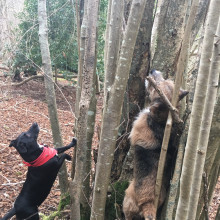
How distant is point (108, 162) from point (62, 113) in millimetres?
8531

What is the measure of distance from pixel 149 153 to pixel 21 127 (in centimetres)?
641

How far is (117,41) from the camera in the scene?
7.89 ft

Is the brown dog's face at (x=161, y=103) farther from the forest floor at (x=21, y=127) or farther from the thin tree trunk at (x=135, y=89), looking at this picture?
the forest floor at (x=21, y=127)

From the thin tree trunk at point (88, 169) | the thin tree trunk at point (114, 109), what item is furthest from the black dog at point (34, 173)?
the thin tree trunk at point (114, 109)

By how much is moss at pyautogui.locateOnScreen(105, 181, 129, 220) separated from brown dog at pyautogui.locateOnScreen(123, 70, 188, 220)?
0.41 metres

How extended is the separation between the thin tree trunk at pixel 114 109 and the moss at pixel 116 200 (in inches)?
30.1

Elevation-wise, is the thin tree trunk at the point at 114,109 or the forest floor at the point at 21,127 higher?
the thin tree trunk at the point at 114,109

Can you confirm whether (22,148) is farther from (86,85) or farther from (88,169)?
(86,85)

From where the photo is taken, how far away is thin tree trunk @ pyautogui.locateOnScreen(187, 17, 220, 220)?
1.53 metres

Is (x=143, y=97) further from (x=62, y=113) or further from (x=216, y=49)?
(x=62, y=113)

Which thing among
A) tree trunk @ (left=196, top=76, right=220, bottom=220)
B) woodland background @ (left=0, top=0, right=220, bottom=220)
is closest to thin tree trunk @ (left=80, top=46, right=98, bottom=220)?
woodland background @ (left=0, top=0, right=220, bottom=220)

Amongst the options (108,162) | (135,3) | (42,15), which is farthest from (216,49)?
(42,15)

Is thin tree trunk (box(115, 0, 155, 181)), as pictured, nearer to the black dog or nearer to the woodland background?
the woodland background

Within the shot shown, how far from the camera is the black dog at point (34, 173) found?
384cm
